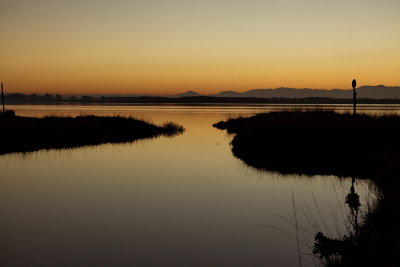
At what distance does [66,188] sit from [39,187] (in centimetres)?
120

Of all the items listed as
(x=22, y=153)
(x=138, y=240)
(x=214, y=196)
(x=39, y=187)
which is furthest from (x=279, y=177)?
(x=22, y=153)

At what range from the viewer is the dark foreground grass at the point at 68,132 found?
88.3 ft

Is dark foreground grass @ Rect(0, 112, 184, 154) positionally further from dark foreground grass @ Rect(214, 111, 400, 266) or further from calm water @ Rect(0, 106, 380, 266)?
dark foreground grass @ Rect(214, 111, 400, 266)

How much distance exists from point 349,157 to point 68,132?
22863 millimetres

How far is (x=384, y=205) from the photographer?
862 cm

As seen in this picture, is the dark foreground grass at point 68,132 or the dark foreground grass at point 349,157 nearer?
the dark foreground grass at point 349,157

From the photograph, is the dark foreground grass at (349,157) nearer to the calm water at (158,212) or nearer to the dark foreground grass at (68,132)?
the calm water at (158,212)

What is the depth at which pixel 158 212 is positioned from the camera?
451 inches

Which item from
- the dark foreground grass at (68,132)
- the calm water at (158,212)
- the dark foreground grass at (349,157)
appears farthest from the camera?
the dark foreground grass at (68,132)

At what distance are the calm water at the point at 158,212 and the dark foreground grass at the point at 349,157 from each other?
1136 mm

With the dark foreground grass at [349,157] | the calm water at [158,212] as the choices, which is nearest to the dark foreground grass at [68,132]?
the calm water at [158,212]

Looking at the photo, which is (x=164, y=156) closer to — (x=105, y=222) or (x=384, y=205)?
(x=105, y=222)

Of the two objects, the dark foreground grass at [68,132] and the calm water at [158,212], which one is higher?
the dark foreground grass at [68,132]

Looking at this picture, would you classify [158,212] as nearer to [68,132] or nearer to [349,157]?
[349,157]
